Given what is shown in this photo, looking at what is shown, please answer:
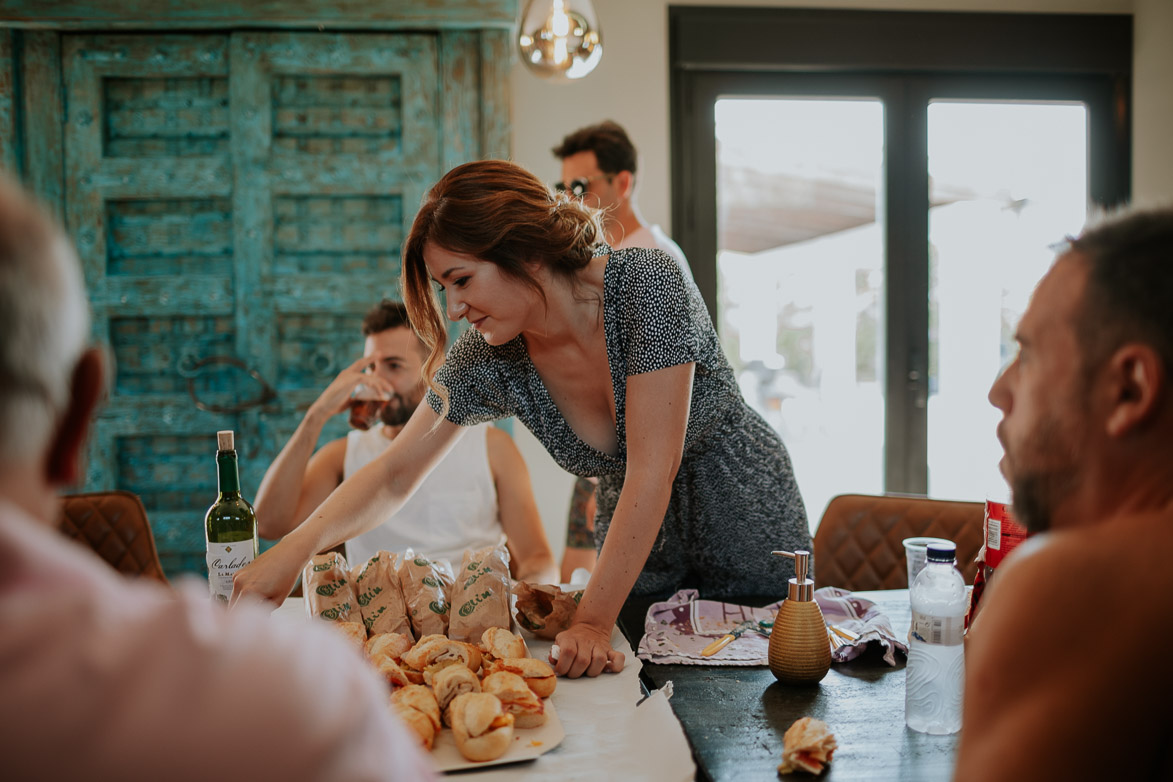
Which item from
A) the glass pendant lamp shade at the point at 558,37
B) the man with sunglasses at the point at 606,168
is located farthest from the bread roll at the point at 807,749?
the man with sunglasses at the point at 606,168

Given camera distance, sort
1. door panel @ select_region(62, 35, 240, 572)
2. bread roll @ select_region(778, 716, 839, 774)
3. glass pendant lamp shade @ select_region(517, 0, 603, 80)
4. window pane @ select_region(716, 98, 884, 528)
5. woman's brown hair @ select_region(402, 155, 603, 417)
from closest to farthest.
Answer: bread roll @ select_region(778, 716, 839, 774)
woman's brown hair @ select_region(402, 155, 603, 417)
glass pendant lamp shade @ select_region(517, 0, 603, 80)
door panel @ select_region(62, 35, 240, 572)
window pane @ select_region(716, 98, 884, 528)

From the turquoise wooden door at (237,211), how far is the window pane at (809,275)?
1.18 m

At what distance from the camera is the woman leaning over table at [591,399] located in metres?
1.42

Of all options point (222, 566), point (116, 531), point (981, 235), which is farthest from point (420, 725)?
point (981, 235)

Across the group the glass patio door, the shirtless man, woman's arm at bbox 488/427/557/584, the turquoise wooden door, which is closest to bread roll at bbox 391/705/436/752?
the shirtless man

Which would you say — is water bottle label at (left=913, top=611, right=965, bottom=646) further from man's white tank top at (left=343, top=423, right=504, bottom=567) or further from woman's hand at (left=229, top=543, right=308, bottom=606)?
man's white tank top at (left=343, top=423, right=504, bottom=567)

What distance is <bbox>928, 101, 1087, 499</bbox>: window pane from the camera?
3.75 meters

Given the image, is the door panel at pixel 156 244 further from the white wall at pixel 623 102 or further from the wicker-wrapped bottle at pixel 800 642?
the wicker-wrapped bottle at pixel 800 642

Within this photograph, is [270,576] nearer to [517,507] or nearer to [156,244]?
[517,507]

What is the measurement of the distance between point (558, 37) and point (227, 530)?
1.45 metres

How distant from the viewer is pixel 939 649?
3.36 ft

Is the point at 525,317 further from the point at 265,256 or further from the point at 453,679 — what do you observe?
the point at 265,256

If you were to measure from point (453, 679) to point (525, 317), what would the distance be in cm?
69

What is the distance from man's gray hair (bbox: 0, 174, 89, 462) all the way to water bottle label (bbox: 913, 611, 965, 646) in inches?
36.5
